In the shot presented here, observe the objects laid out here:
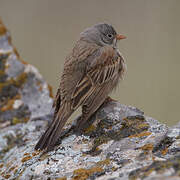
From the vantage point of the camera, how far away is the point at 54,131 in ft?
13.9

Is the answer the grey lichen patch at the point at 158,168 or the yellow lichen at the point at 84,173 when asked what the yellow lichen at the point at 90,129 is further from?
the grey lichen patch at the point at 158,168

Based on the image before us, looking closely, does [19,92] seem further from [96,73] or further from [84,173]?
[84,173]

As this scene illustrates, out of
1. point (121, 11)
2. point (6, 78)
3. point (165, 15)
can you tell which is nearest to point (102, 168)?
point (6, 78)

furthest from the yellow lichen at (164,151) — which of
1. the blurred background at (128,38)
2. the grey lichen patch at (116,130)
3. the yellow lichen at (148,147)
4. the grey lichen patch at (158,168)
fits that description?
the blurred background at (128,38)

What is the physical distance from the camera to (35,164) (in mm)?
3627

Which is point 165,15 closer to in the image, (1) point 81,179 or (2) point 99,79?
(2) point 99,79

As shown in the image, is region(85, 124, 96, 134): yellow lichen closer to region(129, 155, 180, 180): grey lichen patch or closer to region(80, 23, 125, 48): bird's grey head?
region(129, 155, 180, 180): grey lichen patch

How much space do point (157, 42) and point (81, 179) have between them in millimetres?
7497

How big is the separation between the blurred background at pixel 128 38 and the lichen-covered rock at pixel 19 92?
345 centimetres

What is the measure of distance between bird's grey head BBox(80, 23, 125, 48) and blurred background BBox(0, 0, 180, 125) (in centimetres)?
287

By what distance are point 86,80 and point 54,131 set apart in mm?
1063

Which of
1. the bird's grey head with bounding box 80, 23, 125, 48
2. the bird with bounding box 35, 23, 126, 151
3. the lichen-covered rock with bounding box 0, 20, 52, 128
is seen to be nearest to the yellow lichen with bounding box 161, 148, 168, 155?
the bird with bounding box 35, 23, 126, 151

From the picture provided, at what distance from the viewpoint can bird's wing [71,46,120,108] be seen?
483 cm

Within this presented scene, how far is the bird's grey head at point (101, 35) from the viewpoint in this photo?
19.3ft
